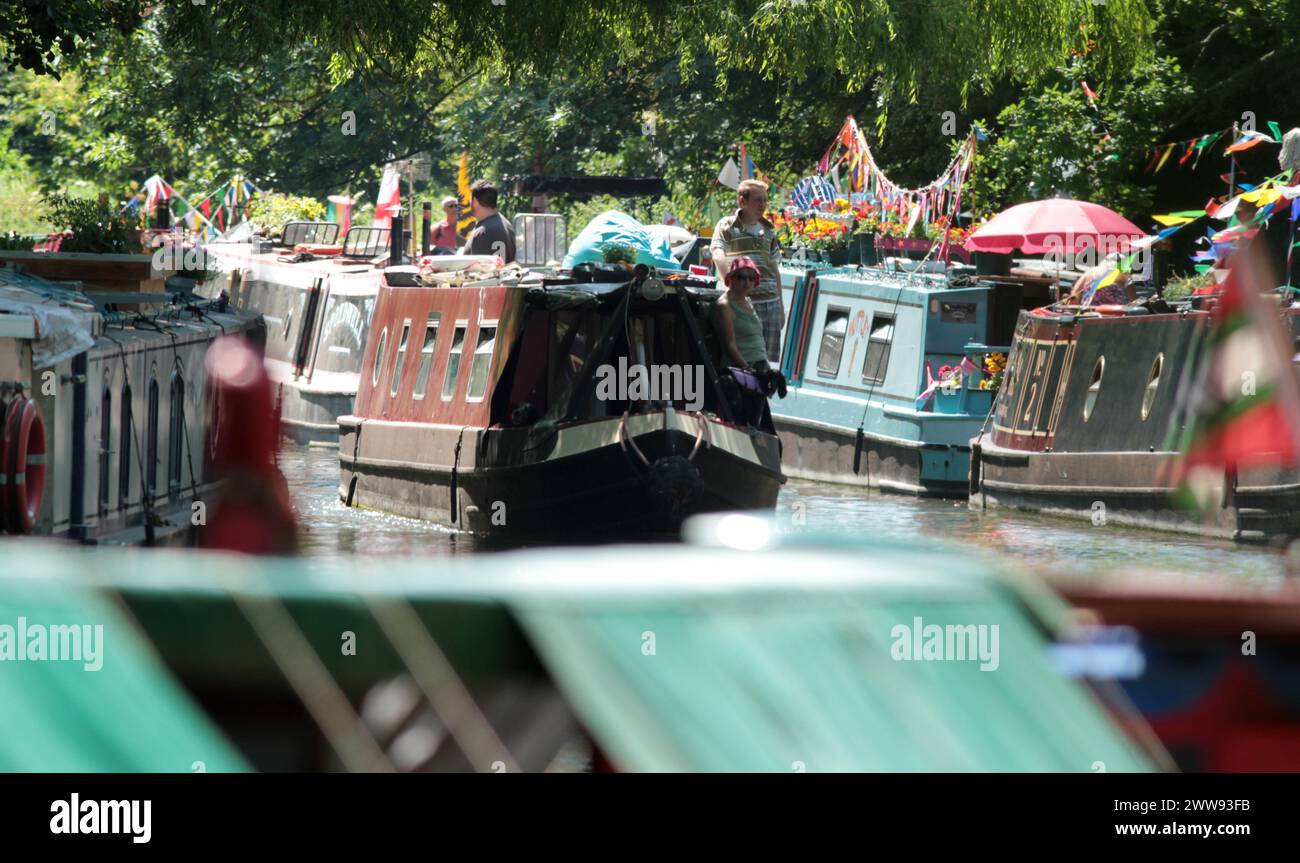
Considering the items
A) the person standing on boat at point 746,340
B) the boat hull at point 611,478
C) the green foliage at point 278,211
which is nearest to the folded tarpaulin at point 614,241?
the person standing on boat at point 746,340

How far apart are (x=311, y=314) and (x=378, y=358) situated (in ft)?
20.5

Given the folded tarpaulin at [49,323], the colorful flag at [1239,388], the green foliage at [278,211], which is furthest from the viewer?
the green foliage at [278,211]

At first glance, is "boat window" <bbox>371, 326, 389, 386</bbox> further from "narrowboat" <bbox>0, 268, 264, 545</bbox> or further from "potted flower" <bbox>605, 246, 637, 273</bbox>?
"narrowboat" <bbox>0, 268, 264, 545</bbox>

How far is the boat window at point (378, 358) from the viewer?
1834 centimetres

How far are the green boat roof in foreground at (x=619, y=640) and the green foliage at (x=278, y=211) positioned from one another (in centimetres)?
3001

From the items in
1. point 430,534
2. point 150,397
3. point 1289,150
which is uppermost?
point 1289,150

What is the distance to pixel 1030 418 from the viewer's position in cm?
1747

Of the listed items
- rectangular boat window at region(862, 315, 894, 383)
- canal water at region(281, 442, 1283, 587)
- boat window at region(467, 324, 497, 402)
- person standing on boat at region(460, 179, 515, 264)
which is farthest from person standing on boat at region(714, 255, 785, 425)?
rectangular boat window at region(862, 315, 894, 383)

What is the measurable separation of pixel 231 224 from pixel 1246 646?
1343 inches

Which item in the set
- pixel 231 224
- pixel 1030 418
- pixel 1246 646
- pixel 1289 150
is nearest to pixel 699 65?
pixel 231 224

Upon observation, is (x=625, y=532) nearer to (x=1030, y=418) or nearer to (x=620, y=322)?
(x=620, y=322)

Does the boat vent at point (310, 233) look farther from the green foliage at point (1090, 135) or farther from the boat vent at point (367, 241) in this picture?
the green foliage at point (1090, 135)

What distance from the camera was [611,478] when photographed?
1436 centimetres

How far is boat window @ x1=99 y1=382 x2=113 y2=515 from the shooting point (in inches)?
427
